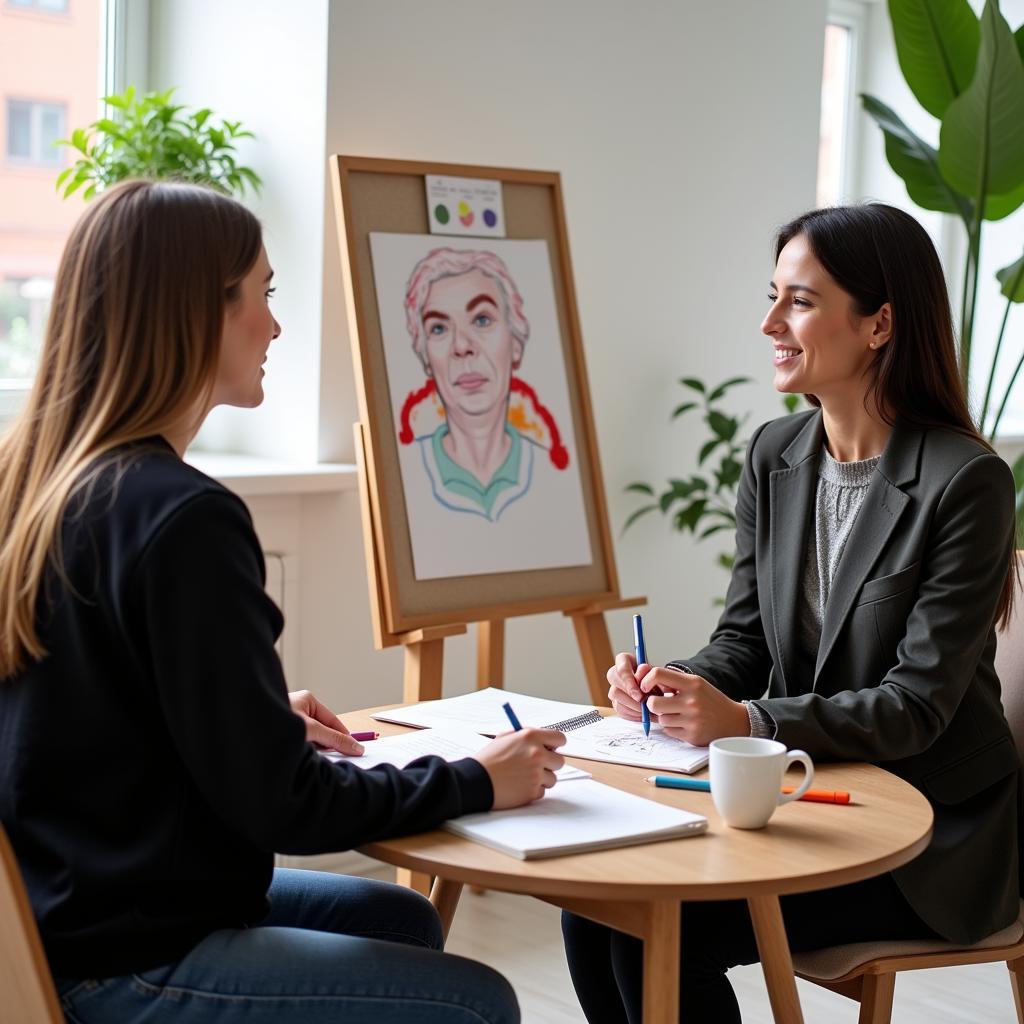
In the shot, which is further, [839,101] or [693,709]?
[839,101]

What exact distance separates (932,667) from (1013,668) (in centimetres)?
31

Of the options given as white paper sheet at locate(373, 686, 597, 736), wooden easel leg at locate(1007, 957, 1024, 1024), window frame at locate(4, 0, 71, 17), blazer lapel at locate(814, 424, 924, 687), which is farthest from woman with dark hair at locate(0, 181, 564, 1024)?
window frame at locate(4, 0, 71, 17)

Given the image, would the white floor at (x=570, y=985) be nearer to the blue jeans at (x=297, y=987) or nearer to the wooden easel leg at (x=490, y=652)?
the wooden easel leg at (x=490, y=652)

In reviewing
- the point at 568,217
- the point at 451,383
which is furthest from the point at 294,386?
the point at 568,217

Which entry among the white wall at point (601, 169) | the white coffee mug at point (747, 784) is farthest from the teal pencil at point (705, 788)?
the white wall at point (601, 169)

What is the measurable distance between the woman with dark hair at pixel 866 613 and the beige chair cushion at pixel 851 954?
0.01 metres

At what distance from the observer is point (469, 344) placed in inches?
110

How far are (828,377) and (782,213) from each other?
7.86 feet

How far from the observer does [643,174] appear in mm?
3738

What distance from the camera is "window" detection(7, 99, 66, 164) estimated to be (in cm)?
305

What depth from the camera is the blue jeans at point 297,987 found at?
1.23 metres

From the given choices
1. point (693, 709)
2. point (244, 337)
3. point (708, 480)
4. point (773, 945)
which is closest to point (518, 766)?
point (693, 709)

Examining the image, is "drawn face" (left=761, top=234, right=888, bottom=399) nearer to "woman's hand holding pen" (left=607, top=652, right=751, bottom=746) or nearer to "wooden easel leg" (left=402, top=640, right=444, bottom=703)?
"woman's hand holding pen" (left=607, top=652, right=751, bottom=746)

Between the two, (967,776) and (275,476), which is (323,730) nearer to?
(967,776)
